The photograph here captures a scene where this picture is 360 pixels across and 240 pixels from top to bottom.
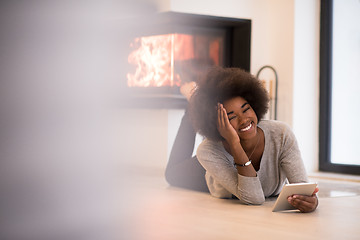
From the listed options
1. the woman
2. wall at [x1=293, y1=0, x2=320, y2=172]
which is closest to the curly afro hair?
the woman

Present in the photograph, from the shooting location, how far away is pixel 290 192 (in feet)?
4.51

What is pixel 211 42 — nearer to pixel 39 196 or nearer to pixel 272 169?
pixel 272 169

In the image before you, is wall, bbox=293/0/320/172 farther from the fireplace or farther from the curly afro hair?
the curly afro hair

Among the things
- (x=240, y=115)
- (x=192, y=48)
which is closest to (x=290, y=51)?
(x=192, y=48)

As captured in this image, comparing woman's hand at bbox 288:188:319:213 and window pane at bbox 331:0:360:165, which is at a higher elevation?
window pane at bbox 331:0:360:165

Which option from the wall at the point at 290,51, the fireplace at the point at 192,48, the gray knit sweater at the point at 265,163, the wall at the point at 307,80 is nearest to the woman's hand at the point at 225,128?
the gray knit sweater at the point at 265,163

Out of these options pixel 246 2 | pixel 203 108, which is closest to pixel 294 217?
pixel 203 108

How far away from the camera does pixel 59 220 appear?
0.14 metres

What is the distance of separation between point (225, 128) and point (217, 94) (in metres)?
0.13

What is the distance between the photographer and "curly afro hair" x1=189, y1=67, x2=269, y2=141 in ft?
4.70

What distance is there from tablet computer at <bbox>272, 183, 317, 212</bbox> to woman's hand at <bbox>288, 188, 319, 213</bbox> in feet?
0.05

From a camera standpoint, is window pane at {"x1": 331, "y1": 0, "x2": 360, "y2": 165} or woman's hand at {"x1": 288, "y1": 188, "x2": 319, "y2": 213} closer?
woman's hand at {"x1": 288, "y1": 188, "x2": 319, "y2": 213}

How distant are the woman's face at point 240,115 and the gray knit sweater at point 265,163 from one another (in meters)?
0.15

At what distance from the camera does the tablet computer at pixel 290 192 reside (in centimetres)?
→ 134
